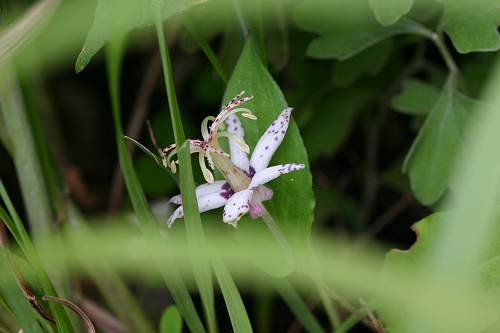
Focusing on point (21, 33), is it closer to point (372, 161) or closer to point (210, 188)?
point (210, 188)

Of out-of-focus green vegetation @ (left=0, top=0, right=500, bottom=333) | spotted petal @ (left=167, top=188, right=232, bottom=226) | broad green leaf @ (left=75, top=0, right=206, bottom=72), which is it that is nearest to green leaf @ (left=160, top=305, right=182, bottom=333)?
out-of-focus green vegetation @ (left=0, top=0, right=500, bottom=333)

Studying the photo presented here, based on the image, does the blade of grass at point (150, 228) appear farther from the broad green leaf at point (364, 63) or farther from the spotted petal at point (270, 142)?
the broad green leaf at point (364, 63)

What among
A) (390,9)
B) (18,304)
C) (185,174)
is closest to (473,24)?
(390,9)

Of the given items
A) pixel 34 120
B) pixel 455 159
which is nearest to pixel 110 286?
pixel 34 120

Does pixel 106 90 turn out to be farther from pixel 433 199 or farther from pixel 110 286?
pixel 433 199

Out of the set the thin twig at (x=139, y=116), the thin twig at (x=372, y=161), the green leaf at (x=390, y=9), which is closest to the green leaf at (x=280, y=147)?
the green leaf at (x=390, y=9)

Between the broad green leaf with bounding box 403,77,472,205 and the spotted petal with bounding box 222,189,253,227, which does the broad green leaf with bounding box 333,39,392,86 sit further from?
the spotted petal with bounding box 222,189,253,227
